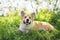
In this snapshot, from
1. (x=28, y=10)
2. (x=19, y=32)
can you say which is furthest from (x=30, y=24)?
(x=28, y=10)

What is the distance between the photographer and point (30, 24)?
3301 millimetres

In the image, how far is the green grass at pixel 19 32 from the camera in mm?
3271

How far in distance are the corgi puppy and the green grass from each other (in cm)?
6

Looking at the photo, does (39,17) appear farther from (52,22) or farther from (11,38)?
(11,38)

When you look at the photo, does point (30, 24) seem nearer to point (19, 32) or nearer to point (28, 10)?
point (19, 32)

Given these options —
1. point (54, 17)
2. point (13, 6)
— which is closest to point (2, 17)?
point (13, 6)

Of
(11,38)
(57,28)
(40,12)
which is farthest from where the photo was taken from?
(40,12)

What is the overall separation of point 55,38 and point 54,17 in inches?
15.5

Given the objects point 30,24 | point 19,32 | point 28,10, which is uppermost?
point 28,10

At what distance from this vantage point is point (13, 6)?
12.3ft

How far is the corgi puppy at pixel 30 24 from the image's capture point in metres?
3.22

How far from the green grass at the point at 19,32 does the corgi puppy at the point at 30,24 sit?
56 mm

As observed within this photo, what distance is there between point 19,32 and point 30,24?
18cm

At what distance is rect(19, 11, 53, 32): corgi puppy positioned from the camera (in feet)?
10.6
